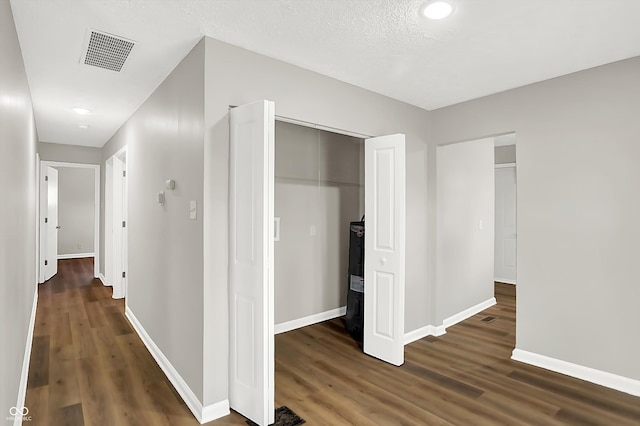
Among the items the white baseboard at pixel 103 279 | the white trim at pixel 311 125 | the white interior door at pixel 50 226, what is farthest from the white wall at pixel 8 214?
the white interior door at pixel 50 226

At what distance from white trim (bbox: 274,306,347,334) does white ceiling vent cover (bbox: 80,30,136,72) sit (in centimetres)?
297

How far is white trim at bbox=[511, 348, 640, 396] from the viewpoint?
273 cm

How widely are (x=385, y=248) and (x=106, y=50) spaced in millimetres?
2787

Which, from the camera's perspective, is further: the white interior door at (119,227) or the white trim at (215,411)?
the white interior door at (119,227)

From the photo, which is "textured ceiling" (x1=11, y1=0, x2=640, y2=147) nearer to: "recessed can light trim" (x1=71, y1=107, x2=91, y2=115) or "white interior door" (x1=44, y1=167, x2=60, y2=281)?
"recessed can light trim" (x1=71, y1=107, x2=91, y2=115)

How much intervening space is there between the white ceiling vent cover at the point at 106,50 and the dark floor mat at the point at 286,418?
9.02 ft

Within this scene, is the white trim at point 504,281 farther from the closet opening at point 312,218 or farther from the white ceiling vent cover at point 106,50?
the white ceiling vent cover at point 106,50

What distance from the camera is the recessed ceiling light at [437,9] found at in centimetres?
198

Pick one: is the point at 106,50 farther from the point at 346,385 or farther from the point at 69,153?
the point at 69,153

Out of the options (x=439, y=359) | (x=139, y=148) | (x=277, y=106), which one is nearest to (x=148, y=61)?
(x=277, y=106)

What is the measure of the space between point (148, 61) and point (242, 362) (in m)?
2.40

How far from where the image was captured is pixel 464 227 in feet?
15.0

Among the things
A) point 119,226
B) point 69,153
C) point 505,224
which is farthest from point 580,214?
point 69,153

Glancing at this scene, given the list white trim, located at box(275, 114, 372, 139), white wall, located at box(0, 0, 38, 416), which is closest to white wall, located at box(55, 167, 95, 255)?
white wall, located at box(0, 0, 38, 416)
